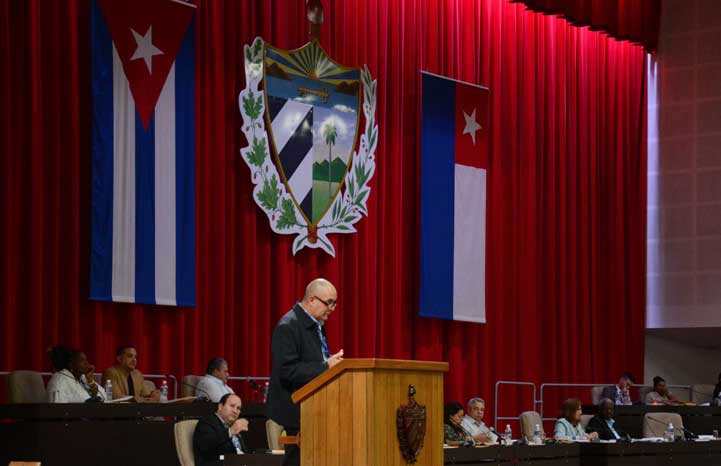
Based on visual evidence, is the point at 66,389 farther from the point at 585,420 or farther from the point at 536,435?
the point at 585,420

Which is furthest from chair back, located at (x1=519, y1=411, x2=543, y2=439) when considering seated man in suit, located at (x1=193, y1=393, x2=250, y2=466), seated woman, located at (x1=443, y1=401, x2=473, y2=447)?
seated man in suit, located at (x1=193, y1=393, x2=250, y2=466)

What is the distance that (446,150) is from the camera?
13.2m

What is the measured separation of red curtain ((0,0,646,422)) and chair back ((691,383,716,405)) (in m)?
0.87

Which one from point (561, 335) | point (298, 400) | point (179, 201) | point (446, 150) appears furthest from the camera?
point (561, 335)

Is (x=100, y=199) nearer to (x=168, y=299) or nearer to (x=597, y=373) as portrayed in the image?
(x=168, y=299)

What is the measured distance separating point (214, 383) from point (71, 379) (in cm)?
176

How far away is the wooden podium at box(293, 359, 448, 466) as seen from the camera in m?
4.25

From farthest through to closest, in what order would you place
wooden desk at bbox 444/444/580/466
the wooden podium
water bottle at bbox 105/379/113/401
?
1. water bottle at bbox 105/379/113/401
2. wooden desk at bbox 444/444/580/466
3. the wooden podium

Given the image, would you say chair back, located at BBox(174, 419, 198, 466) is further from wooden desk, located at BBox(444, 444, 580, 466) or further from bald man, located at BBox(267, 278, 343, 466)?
bald man, located at BBox(267, 278, 343, 466)

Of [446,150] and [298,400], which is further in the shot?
[446,150]

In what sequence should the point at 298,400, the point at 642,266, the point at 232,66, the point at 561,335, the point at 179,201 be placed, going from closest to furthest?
the point at 298,400 → the point at 179,201 → the point at 232,66 → the point at 561,335 → the point at 642,266

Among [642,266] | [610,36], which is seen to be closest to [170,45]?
[610,36]

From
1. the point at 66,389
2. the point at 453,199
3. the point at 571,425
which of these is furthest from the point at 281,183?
the point at 66,389

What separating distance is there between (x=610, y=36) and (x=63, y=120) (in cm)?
832
